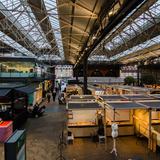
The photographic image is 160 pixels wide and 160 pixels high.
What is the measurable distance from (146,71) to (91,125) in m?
33.5

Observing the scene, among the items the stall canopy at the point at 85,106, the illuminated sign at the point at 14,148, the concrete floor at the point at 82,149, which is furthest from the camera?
the stall canopy at the point at 85,106

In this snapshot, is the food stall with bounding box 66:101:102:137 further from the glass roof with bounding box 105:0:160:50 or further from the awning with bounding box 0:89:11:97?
the glass roof with bounding box 105:0:160:50

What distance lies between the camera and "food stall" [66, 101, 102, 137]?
1294 cm

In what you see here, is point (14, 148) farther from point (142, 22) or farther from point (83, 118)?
point (142, 22)

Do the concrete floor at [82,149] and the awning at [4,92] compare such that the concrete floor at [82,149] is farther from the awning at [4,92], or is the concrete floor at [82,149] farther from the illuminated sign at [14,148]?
the illuminated sign at [14,148]

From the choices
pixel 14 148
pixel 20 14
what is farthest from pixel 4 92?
pixel 14 148

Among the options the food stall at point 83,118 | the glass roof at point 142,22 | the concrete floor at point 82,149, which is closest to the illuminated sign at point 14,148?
the concrete floor at point 82,149

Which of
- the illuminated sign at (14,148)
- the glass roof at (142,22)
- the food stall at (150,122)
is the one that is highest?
the glass roof at (142,22)

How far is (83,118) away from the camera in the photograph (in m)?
13.7

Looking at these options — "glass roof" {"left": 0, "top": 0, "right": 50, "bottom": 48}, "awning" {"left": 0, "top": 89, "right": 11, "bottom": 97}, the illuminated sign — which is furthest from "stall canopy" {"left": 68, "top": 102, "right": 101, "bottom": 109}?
the illuminated sign

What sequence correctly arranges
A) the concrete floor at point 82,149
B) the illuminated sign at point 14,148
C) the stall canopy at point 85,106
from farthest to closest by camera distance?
the stall canopy at point 85,106 < the concrete floor at point 82,149 < the illuminated sign at point 14,148

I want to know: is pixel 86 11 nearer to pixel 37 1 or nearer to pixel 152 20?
pixel 37 1

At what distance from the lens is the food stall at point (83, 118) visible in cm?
1294

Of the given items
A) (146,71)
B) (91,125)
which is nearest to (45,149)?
(91,125)
